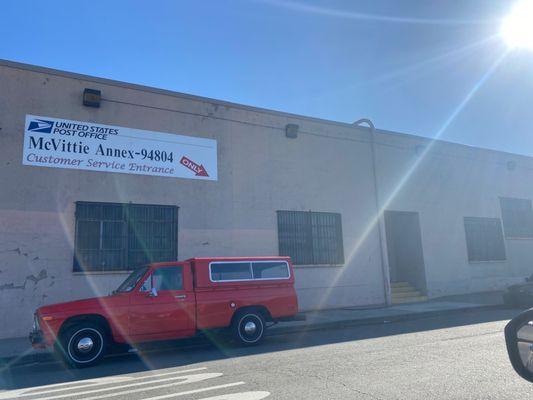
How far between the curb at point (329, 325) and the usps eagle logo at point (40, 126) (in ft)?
19.5

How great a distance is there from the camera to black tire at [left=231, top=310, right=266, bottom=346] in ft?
32.6

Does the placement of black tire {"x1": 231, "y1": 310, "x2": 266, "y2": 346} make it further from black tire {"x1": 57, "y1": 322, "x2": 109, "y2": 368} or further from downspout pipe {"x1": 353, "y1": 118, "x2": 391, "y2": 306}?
downspout pipe {"x1": 353, "y1": 118, "x2": 391, "y2": 306}

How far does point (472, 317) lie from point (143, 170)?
10.3 meters

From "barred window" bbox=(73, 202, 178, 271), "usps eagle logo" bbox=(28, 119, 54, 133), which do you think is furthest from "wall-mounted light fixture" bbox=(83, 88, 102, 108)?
"barred window" bbox=(73, 202, 178, 271)

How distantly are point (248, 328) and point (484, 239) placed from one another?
49.0ft

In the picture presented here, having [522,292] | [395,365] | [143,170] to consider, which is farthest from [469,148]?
[395,365]

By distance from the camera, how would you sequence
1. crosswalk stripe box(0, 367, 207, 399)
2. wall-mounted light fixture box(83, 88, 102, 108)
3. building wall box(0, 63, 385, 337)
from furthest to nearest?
wall-mounted light fixture box(83, 88, 102, 108), building wall box(0, 63, 385, 337), crosswalk stripe box(0, 367, 207, 399)

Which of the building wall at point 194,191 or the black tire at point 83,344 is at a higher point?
the building wall at point 194,191

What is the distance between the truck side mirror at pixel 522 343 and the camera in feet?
7.00

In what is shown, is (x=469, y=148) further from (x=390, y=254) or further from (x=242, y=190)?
(x=242, y=190)

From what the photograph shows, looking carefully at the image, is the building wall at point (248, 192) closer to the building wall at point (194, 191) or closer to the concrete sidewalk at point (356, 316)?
the building wall at point (194, 191)

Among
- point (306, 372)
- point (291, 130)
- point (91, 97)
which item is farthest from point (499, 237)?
point (91, 97)

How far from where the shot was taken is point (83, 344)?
332 inches

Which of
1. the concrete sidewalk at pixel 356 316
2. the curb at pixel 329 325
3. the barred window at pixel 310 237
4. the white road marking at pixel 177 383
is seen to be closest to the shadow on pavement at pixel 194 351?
the curb at pixel 329 325
